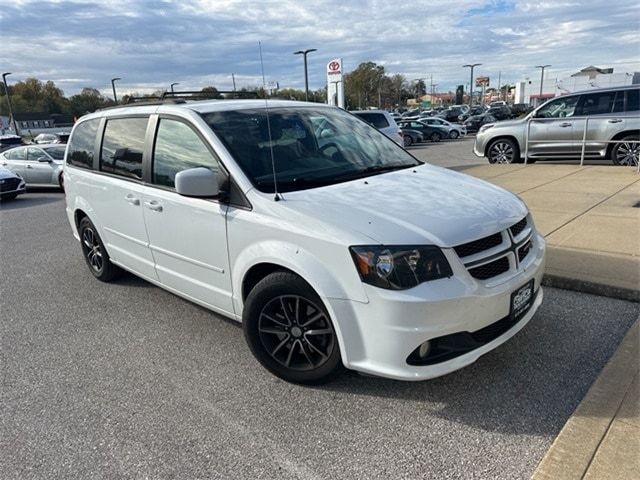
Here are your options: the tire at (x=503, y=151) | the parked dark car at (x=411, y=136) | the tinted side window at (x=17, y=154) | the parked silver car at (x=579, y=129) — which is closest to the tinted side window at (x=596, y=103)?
the parked silver car at (x=579, y=129)

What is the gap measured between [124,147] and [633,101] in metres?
11.0

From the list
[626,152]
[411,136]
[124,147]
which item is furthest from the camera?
[411,136]

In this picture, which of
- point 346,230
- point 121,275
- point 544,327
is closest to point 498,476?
point 346,230

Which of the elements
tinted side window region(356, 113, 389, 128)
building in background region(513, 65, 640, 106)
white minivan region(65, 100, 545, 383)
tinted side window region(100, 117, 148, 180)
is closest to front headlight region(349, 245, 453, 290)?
white minivan region(65, 100, 545, 383)

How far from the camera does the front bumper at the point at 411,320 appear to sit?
8.55 ft

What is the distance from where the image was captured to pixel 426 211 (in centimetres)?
296

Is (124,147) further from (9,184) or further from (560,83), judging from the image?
(560,83)

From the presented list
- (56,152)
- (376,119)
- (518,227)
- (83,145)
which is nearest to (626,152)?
(376,119)

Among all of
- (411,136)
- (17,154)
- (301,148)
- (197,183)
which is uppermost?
(301,148)

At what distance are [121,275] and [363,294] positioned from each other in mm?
3724

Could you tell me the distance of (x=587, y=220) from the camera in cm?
646

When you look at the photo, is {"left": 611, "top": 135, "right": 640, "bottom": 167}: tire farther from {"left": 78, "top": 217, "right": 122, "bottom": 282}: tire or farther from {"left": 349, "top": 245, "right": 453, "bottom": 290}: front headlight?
{"left": 78, "top": 217, "right": 122, "bottom": 282}: tire

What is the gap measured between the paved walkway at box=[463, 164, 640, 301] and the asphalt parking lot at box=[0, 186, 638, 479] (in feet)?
0.90

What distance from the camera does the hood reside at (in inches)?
108
